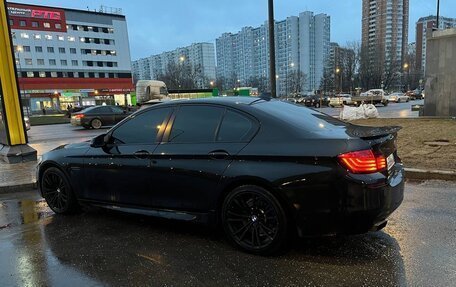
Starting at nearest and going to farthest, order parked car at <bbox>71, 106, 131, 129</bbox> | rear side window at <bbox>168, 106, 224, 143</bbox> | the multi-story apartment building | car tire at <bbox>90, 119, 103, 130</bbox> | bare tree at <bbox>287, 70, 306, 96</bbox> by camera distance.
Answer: rear side window at <bbox>168, 106, 224, 143</bbox>, parked car at <bbox>71, 106, 131, 129</bbox>, car tire at <bbox>90, 119, 103, 130</bbox>, the multi-story apartment building, bare tree at <bbox>287, 70, 306, 96</bbox>

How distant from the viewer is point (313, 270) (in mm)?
3504

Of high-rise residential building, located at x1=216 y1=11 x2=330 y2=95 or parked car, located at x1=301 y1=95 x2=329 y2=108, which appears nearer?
parked car, located at x1=301 y1=95 x2=329 y2=108

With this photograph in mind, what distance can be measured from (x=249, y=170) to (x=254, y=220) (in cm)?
52

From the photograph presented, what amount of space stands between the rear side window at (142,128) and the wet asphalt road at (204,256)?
1.11 m

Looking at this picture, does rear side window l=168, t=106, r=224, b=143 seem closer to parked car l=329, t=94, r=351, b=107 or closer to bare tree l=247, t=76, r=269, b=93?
parked car l=329, t=94, r=351, b=107

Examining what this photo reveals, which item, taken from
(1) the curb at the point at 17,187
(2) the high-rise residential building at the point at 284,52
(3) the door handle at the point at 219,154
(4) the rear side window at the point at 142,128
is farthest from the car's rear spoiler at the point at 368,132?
(2) the high-rise residential building at the point at 284,52

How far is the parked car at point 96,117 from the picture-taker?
2244cm

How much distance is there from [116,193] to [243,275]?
2141 mm

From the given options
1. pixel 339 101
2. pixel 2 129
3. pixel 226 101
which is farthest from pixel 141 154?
pixel 339 101

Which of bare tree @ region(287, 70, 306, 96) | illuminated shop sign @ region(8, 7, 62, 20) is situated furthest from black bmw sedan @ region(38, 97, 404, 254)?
bare tree @ region(287, 70, 306, 96)

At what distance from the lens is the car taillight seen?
3.49 m

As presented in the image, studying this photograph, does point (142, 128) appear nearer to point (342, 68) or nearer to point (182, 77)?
point (182, 77)

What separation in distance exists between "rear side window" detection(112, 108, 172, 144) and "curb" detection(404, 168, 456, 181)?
4.83 m

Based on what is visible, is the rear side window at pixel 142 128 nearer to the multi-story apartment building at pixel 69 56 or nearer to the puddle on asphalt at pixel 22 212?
the puddle on asphalt at pixel 22 212
